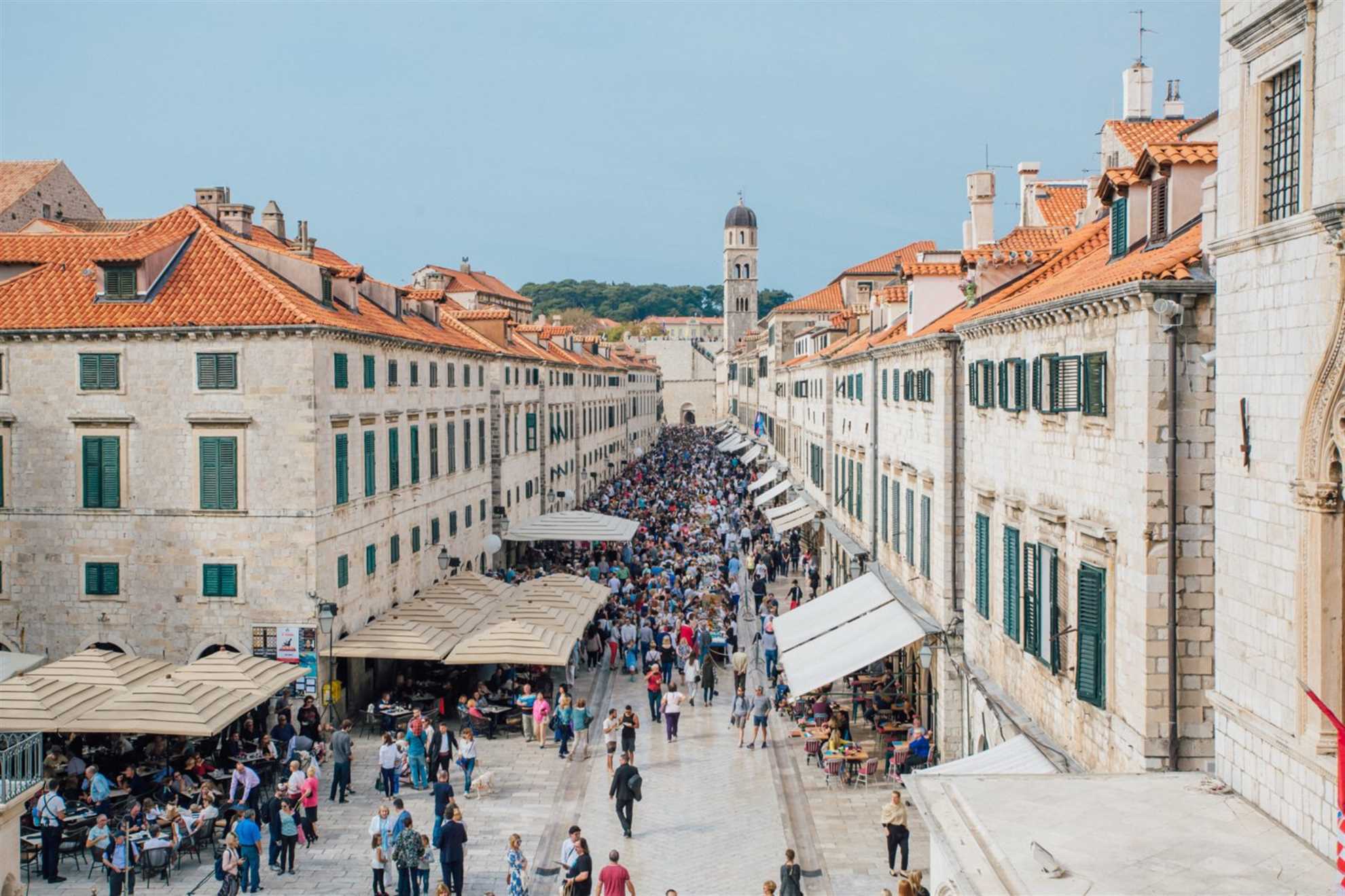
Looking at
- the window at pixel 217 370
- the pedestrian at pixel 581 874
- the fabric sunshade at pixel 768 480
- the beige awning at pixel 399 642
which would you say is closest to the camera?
the pedestrian at pixel 581 874

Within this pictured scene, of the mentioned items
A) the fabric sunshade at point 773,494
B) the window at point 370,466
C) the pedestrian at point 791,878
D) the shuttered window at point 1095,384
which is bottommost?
the pedestrian at point 791,878

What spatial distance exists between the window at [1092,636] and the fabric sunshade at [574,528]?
27239mm

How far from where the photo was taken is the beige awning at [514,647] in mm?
24562

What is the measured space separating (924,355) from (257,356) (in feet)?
45.1

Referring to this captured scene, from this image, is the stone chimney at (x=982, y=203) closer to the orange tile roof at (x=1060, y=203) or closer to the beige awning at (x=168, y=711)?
the orange tile roof at (x=1060, y=203)

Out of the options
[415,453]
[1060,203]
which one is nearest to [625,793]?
[415,453]

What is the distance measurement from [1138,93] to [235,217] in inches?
942

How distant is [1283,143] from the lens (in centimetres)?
988

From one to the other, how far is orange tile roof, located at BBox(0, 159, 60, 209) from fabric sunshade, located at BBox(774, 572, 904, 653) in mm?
37828

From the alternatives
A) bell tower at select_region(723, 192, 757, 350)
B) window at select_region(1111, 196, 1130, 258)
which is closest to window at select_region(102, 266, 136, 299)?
window at select_region(1111, 196, 1130, 258)

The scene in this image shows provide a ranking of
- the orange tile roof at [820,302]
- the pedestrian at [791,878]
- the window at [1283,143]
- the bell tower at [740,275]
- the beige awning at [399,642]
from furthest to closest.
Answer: the bell tower at [740,275]
the orange tile roof at [820,302]
the beige awning at [399,642]
the pedestrian at [791,878]
the window at [1283,143]

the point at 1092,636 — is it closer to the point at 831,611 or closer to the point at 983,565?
the point at 983,565

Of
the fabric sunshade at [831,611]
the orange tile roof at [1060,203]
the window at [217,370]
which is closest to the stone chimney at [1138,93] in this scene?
the orange tile roof at [1060,203]

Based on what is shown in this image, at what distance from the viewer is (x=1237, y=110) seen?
1042 cm
